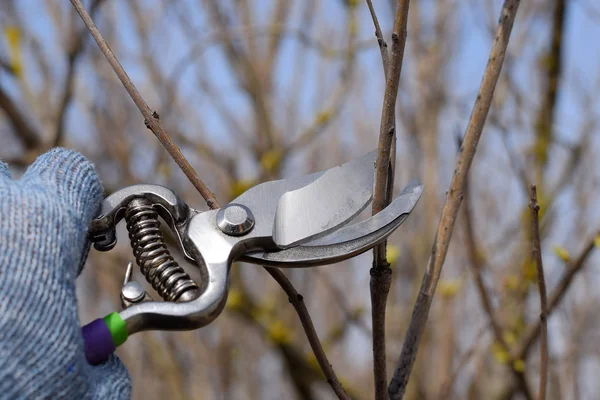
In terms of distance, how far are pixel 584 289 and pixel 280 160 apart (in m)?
1.40

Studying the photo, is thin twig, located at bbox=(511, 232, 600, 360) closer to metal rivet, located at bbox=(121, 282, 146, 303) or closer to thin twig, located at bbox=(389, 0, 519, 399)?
thin twig, located at bbox=(389, 0, 519, 399)

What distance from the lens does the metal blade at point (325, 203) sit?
32.5 inches

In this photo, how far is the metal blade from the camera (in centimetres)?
83

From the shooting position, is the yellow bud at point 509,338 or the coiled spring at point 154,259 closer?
the coiled spring at point 154,259

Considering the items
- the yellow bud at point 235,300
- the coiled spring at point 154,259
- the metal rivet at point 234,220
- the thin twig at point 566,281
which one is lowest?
the coiled spring at point 154,259

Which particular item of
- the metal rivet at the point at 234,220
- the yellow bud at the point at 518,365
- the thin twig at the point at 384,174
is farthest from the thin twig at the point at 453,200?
the yellow bud at the point at 518,365

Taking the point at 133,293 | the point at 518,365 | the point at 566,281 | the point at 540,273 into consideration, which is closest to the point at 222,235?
the point at 133,293

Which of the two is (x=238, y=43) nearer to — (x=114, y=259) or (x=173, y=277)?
(x=114, y=259)

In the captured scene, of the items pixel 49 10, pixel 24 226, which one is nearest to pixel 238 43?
pixel 49 10

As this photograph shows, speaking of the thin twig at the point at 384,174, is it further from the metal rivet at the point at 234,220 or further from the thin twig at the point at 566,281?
A: the thin twig at the point at 566,281

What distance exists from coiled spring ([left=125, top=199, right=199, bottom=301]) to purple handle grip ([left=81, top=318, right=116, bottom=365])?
3.3 inches

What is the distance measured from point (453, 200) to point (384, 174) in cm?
18

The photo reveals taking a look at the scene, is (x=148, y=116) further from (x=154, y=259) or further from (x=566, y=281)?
(x=566, y=281)

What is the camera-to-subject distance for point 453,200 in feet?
3.00
